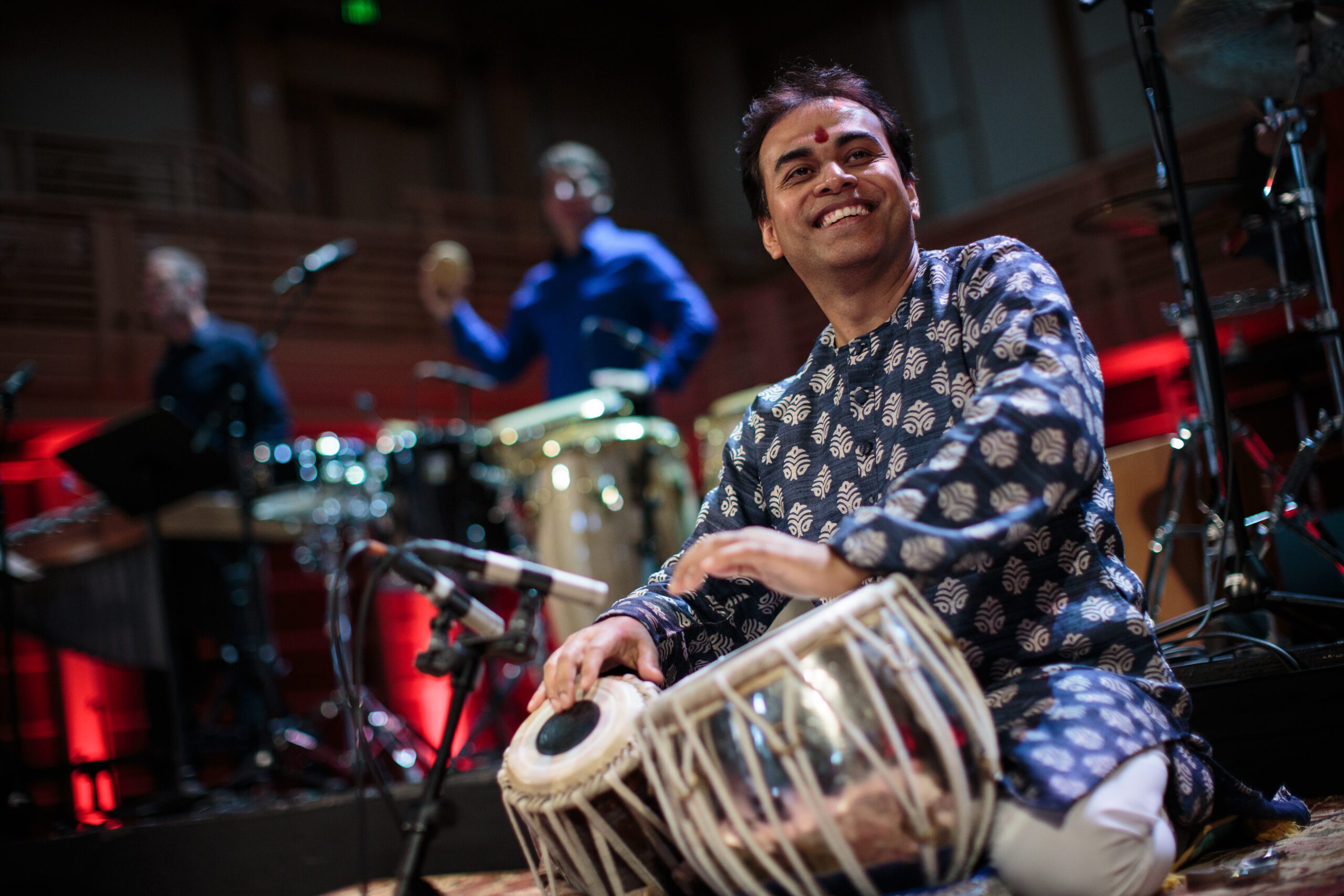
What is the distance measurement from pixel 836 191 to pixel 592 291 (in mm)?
2730

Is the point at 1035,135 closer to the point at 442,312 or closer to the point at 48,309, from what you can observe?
the point at 442,312

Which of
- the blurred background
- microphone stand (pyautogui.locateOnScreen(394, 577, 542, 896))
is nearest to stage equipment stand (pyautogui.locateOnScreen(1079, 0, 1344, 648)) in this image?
microphone stand (pyautogui.locateOnScreen(394, 577, 542, 896))

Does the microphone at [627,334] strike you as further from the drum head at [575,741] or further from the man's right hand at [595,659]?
the drum head at [575,741]

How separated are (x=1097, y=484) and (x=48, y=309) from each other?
6.77 metres

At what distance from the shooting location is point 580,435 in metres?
3.74

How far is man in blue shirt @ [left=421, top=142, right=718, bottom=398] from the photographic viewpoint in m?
4.25

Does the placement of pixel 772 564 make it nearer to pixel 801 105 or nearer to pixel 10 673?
pixel 801 105

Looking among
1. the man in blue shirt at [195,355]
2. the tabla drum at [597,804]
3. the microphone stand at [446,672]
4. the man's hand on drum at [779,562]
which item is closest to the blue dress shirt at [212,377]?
the man in blue shirt at [195,355]

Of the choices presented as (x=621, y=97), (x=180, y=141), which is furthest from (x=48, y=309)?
(x=621, y=97)

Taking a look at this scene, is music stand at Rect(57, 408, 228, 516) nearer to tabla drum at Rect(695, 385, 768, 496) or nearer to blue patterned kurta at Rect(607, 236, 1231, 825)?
tabla drum at Rect(695, 385, 768, 496)

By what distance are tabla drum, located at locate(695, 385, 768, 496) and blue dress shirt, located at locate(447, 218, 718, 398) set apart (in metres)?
0.18

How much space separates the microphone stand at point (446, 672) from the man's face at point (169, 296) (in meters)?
3.48

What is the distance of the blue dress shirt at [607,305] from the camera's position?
4.22 m

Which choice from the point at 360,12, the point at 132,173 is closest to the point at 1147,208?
the point at 132,173
